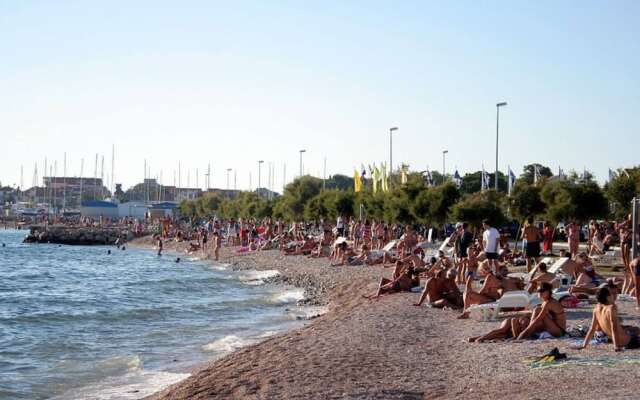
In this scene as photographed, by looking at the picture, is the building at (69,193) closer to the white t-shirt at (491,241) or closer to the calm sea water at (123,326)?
the calm sea water at (123,326)

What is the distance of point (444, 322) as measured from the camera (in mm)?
14633

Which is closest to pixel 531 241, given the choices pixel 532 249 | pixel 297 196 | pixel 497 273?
pixel 532 249

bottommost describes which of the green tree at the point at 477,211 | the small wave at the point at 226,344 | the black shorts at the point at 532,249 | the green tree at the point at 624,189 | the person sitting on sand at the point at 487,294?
the small wave at the point at 226,344

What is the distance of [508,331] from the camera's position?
11.9 m

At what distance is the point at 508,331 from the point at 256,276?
23.4 metres

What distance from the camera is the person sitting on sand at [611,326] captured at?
33.3 ft

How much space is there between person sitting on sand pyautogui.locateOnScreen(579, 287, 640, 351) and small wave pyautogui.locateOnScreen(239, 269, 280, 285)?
21775mm

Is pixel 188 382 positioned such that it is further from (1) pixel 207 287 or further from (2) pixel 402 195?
(2) pixel 402 195

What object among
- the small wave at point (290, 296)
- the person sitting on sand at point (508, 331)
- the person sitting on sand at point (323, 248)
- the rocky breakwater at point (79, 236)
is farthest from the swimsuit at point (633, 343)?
the rocky breakwater at point (79, 236)

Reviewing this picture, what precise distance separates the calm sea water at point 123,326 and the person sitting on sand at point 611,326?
6.49 metres

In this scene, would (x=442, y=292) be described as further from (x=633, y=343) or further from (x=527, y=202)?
(x=527, y=202)

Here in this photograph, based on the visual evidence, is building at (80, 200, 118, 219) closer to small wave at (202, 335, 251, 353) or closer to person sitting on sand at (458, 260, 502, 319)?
small wave at (202, 335, 251, 353)

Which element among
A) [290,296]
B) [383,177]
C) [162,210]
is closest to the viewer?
[290,296]

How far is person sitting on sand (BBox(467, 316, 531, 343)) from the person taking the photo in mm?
→ 11820
